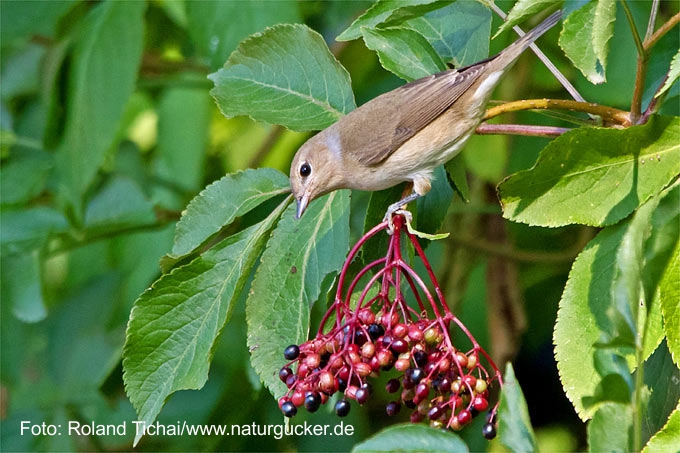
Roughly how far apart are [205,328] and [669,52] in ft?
5.49

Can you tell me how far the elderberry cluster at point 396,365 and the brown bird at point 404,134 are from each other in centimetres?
53

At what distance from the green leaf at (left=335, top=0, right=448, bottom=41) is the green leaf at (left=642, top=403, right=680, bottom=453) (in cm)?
112

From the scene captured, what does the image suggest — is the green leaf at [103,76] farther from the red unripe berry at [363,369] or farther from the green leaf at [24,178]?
the red unripe berry at [363,369]

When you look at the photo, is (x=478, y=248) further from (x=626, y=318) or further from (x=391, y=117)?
(x=626, y=318)

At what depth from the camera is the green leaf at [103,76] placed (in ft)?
10.7

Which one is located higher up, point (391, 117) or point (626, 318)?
point (626, 318)

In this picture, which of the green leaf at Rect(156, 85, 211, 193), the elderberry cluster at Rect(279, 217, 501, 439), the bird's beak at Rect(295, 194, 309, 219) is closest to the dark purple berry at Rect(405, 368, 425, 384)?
the elderberry cluster at Rect(279, 217, 501, 439)

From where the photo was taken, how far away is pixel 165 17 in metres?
4.61

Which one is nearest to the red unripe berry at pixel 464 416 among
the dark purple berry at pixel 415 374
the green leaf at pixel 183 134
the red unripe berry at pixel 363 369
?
the dark purple berry at pixel 415 374

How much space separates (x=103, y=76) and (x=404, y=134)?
4.28 ft

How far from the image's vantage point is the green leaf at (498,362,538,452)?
125cm

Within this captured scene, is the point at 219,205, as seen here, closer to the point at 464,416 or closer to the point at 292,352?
the point at 292,352

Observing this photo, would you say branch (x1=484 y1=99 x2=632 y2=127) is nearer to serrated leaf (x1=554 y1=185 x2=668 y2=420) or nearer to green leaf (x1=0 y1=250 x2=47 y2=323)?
serrated leaf (x1=554 y1=185 x2=668 y2=420)

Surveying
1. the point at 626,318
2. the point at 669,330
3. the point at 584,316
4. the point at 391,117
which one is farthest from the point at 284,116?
the point at 626,318
